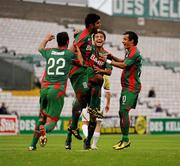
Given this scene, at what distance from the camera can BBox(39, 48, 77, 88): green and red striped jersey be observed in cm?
1330

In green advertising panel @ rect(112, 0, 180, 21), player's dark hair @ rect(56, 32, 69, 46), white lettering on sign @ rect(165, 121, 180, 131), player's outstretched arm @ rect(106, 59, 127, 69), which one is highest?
green advertising panel @ rect(112, 0, 180, 21)

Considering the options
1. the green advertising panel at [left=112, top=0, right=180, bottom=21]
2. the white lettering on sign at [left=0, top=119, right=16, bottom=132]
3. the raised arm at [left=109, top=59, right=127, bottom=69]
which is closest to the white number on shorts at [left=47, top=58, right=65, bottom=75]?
the raised arm at [left=109, top=59, right=127, bottom=69]

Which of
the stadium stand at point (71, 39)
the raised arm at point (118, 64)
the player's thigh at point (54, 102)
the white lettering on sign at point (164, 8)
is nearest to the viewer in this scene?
the player's thigh at point (54, 102)

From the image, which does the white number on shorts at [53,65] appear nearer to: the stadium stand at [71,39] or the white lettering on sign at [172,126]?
the white lettering on sign at [172,126]

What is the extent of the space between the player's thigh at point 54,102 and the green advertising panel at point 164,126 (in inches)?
856

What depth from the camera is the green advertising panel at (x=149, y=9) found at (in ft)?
162

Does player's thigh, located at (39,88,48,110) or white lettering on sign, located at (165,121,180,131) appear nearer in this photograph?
player's thigh, located at (39,88,48,110)

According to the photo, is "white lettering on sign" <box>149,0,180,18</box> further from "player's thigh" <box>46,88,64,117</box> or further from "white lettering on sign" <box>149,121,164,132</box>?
"player's thigh" <box>46,88,64,117</box>

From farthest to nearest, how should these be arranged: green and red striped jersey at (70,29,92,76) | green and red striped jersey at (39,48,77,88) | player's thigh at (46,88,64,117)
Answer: green and red striped jersey at (70,29,92,76) < green and red striped jersey at (39,48,77,88) < player's thigh at (46,88,64,117)

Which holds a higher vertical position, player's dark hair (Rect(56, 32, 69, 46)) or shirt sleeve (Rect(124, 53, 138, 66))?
player's dark hair (Rect(56, 32, 69, 46))

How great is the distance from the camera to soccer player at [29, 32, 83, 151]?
13.2 meters

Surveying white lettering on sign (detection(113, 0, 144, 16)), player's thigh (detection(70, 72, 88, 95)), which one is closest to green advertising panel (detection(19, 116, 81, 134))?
player's thigh (detection(70, 72, 88, 95))

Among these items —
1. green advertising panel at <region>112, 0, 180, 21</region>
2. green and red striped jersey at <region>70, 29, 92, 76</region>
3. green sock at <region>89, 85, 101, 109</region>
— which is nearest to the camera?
green and red striped jersey at <region>70, 29, 92, 76</region>

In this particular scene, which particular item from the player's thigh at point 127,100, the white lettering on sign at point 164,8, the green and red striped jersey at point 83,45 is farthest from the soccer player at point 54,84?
the white lettering on sign at point 164,8
